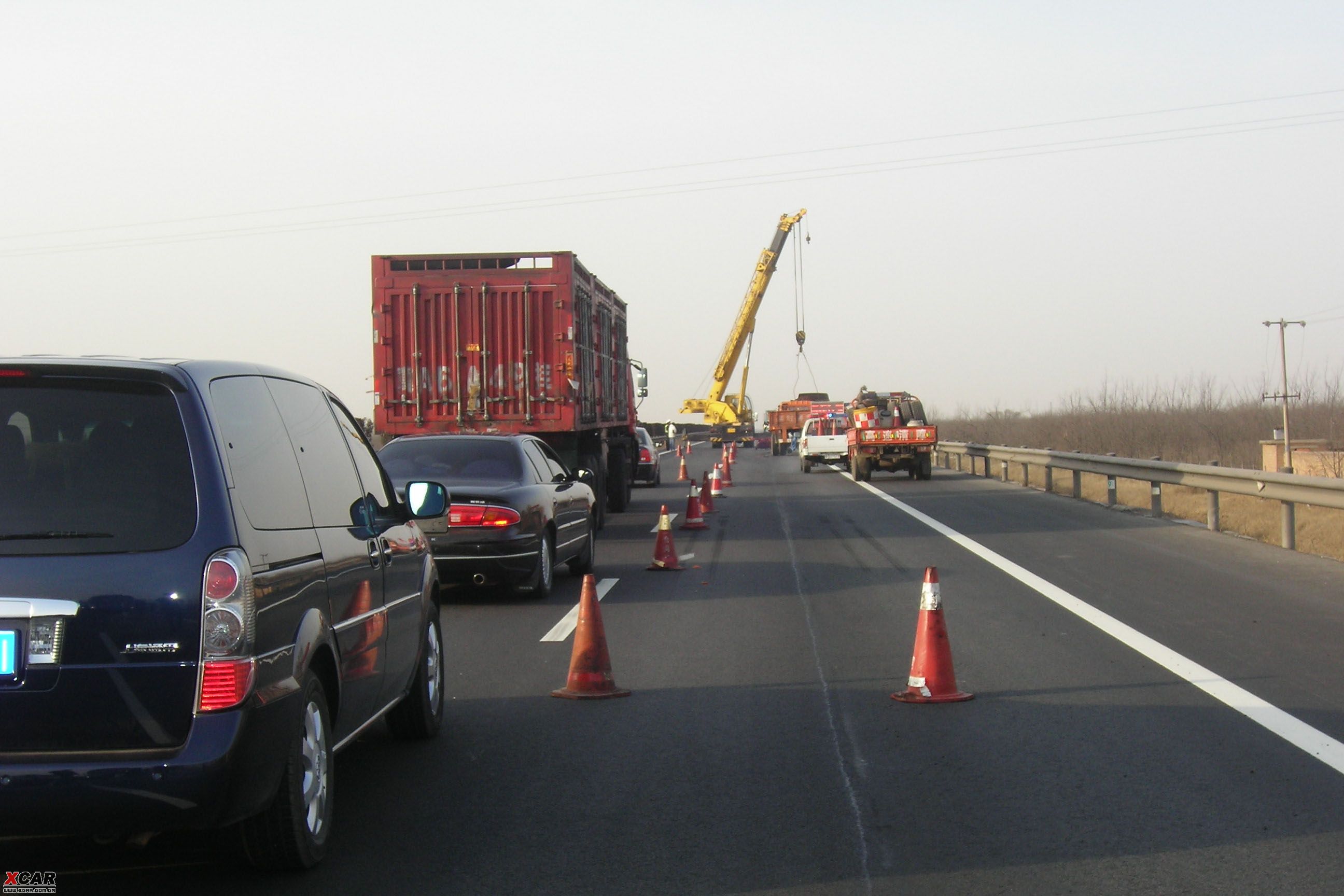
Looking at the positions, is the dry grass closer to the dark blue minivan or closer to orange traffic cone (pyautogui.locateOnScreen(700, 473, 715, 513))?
orange traffic cone (pyautogui.locateOnScreen(700, 473, 715, 513))

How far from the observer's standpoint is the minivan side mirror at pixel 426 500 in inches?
257

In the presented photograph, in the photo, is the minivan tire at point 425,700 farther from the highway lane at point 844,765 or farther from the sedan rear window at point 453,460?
the sedan rear window at point 453,460

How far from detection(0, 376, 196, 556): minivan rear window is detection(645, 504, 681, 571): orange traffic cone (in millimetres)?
10835

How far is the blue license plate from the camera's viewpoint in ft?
13.2

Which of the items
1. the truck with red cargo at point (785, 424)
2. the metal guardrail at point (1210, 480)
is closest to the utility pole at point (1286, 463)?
the metal guardrail at point (1210, 480)

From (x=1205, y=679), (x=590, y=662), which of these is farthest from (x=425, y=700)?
(x=1205, y=679)

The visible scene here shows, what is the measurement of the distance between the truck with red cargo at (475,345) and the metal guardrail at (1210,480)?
827 cm

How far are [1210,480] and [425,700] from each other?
13887 millimetres

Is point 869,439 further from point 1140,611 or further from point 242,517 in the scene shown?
point 242,517

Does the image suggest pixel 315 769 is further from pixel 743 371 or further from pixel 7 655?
pixel 743 371

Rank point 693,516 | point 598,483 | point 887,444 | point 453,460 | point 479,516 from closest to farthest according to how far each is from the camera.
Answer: point 479,516
point 453,460
point 693,516
point 598,483
point 887,444

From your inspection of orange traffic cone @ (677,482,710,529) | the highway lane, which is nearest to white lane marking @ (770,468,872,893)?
the highway lane

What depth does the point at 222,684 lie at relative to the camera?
414cm

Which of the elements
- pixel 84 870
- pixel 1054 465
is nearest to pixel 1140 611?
pixel 84 870
